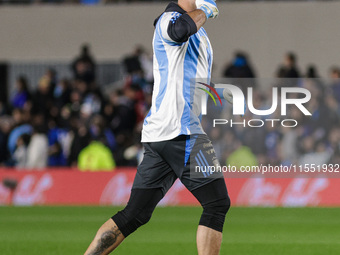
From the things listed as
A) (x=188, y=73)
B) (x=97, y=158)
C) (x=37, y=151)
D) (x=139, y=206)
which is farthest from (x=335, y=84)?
(x=139, y=206)

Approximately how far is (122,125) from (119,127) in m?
0.08

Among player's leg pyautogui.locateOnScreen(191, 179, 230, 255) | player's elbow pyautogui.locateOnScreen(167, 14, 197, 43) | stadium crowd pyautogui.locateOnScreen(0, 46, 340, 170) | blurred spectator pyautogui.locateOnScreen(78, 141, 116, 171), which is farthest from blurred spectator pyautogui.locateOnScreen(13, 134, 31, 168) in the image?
player's elbow pyautogui.locateOnScreen(167, 14, 197, 43)

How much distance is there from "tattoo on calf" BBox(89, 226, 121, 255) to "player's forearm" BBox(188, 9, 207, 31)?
172cm

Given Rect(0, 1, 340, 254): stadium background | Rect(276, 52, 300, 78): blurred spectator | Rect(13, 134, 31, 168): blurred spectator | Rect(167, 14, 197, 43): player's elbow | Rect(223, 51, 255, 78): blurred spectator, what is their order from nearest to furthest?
Rect(167, 14, 197, 43): player's elbow < Rect(0, 1, 340, 254): stadium background < Rect(276, 52, 300, 78): blurred spectator < Rect(13, 134, 31, 168): blurred spectator < Rect(223, 51, 255, 78): blurred spectator

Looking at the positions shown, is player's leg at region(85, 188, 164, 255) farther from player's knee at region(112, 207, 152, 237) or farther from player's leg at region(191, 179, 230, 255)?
player's leg at region(191, 179, 230, 255)

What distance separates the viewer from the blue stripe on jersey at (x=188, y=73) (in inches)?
260

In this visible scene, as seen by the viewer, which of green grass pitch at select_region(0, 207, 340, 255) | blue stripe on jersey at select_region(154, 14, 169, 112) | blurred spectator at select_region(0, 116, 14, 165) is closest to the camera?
blue stripe on jersey at select_region(154, 14, 169, 112)

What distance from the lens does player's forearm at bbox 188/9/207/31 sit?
249 inches

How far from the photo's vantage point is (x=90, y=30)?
23531mm

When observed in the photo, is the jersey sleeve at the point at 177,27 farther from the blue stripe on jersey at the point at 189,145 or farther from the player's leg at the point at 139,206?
the player's leg at the point at 139,206

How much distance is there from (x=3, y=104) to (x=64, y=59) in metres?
2.78

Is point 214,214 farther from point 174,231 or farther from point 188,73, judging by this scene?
point 174,231

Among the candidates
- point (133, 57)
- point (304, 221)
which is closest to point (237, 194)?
point (304, 221)

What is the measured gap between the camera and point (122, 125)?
1875cm
